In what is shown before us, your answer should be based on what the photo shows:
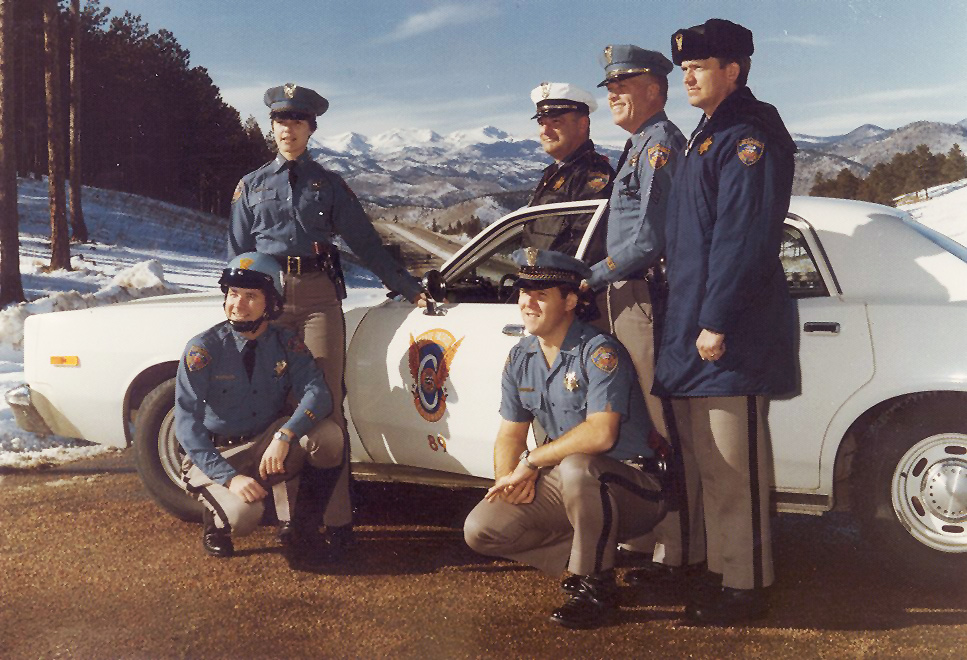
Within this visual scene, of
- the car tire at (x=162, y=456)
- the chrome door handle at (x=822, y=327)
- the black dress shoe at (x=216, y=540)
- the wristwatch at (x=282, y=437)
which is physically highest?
the chrome door handle at (x=822, y=327)

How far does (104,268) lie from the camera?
1416cm

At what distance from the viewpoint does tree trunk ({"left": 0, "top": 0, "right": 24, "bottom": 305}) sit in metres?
7.83

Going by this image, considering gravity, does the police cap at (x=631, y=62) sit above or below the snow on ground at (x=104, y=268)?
above

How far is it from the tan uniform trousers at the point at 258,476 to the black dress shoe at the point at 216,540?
0.06m

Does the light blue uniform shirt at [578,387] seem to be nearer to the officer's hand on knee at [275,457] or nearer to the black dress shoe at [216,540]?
the officer's hand on knee at [275,457]

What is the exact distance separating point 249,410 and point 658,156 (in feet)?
6.03

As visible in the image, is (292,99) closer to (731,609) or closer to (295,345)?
(295,345)

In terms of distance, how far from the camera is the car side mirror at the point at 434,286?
395 cm

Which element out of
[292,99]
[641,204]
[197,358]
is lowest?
[197,358]

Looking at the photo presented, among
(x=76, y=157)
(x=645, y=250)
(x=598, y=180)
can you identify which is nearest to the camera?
(x=645, y=250)

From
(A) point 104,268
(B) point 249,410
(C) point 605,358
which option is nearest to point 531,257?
(C) point 605,358

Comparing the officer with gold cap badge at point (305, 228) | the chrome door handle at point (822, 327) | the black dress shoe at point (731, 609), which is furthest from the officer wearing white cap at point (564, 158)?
the black dress shoe at point (731, 609)

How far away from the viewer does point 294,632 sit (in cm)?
304

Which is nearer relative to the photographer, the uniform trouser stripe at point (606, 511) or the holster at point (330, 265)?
the uniform trouser stripe at point (606, 511)
